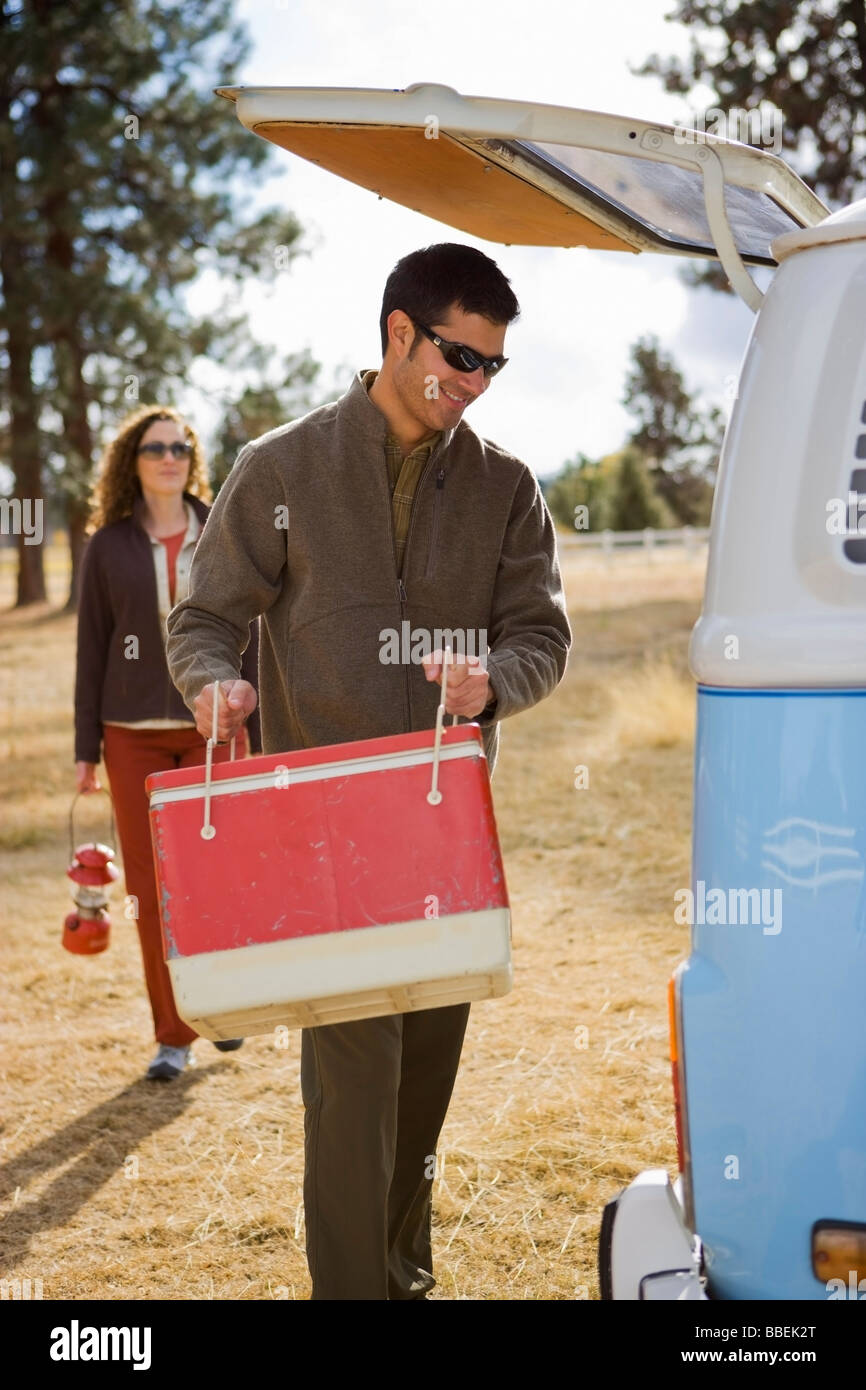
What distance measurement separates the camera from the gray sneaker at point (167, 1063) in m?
5.01

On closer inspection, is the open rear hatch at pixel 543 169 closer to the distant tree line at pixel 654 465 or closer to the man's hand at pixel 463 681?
the man's hand at pixel 463 681

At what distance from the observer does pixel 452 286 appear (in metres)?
2.84

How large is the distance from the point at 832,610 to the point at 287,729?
1415 millimetres

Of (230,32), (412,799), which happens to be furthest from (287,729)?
(230,32)

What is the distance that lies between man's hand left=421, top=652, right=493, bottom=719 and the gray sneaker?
2.85 m

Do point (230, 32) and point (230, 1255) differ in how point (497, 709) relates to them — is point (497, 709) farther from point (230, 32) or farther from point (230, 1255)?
point (230, 32)

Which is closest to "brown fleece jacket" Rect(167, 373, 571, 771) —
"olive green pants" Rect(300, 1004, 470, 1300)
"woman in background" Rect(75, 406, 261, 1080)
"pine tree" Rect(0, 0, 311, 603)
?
"olive green pants" Rect(300, 1004, 470, 1300)

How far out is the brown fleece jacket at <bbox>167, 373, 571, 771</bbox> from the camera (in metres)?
2.91

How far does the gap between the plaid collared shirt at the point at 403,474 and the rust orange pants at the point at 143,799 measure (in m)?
2.02

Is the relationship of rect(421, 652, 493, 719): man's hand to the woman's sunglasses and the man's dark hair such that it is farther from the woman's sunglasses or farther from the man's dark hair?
the woman's sunglasses

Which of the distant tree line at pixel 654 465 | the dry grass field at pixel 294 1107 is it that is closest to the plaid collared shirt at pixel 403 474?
the dry grass field at pixel 294 1107

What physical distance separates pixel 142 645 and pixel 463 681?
8.67 ft

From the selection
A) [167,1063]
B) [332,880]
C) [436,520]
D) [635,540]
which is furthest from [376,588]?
[635,540]
